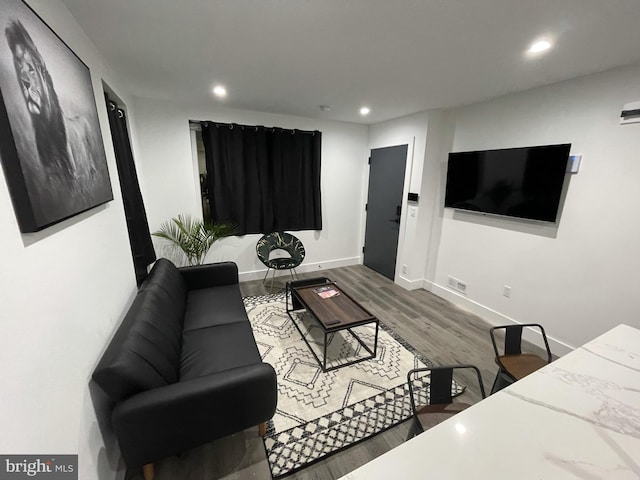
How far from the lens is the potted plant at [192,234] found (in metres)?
3.20

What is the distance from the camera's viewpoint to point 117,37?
165 cm

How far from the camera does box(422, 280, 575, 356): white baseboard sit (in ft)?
7.81

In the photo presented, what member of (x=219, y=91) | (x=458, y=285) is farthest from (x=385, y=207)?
(x=219, y=91)

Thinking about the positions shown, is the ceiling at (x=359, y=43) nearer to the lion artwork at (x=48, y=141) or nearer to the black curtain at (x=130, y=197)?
the black curtain at (x=130, y=197)

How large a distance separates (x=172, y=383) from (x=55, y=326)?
2.24 feet

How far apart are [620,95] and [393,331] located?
105 inches

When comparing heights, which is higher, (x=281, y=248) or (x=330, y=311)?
(x=281, y=248)

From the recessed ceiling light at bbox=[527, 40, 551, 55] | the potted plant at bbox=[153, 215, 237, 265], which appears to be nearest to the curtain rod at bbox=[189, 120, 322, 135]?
the potted plant at bbox=[153, 215, 237, 265]

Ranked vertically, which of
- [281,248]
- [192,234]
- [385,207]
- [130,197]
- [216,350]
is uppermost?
[130,197]

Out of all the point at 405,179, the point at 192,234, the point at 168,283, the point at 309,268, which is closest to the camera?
the point at 168,283

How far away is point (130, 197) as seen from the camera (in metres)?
2.23

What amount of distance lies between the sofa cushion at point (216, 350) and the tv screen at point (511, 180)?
2743mm

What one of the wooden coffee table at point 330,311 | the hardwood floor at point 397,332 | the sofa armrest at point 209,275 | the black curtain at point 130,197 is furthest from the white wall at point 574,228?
the black curtain at point 130,197

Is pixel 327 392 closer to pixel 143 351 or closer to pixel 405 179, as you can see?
pixel 143 351
